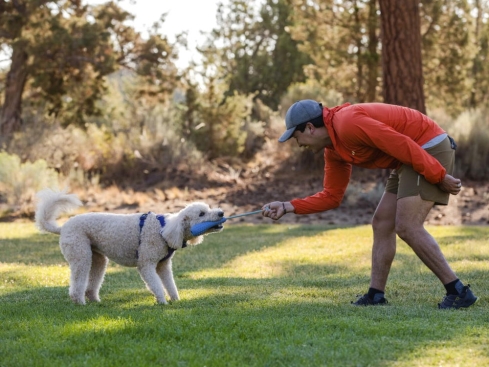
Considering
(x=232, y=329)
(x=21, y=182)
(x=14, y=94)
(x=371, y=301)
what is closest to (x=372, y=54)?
(x=14, y=94)

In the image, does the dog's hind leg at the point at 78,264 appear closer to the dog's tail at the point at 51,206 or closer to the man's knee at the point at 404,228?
the dog's tail at the point at 51,206

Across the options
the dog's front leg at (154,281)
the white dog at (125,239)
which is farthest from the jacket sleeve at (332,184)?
the dog's front leg at (154,281)

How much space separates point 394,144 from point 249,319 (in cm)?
190

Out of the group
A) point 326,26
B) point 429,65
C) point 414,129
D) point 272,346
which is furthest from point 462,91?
point 272,346

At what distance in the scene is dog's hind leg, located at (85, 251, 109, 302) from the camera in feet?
25.0

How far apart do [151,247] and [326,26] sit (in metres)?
18.0

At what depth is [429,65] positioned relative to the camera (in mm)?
25000

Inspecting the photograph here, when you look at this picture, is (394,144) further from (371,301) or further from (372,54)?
(372,54)

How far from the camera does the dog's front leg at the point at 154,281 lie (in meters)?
7.08

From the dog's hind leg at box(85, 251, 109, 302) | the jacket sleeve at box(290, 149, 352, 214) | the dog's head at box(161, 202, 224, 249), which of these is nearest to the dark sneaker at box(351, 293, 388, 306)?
the jacket sleeve at box(290, 149, 352, 214)

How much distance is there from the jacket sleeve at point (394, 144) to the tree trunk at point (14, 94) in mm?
19002

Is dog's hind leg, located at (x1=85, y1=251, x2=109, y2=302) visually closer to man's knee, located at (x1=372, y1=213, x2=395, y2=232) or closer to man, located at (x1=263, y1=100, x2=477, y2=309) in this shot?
man, located at (x1=263, y1=100, x2=477, y2=309)

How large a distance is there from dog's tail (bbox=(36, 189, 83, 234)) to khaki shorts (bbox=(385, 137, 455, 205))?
3.28m

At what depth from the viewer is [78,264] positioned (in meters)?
7.23
